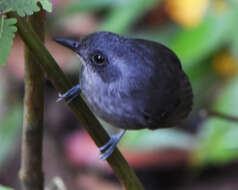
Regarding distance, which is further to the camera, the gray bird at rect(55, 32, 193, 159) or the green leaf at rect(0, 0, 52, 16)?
the gray bird at rect(55, 32, 193, 159)

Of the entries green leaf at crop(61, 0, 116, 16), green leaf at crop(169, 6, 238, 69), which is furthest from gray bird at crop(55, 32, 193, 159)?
green leaf at crop(61, 0, 116, 16)

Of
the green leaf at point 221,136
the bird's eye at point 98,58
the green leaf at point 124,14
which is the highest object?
the green leaf at point 124,14

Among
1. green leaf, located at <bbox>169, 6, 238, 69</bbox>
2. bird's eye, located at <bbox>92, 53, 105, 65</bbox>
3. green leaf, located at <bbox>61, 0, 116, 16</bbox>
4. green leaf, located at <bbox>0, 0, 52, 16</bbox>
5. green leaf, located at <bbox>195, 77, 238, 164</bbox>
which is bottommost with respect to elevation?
green leaf, located at <bbox>195, 77, 238, 164</bbox>

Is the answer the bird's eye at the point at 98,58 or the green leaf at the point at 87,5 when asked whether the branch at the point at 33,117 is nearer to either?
the bird's eye at the point at 98,58

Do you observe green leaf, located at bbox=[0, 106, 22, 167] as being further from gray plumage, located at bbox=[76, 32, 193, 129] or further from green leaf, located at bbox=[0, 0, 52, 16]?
green leaf, located at bbox=[0, 0, 52, 16]

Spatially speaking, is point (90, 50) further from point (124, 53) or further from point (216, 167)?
point (216, 167)

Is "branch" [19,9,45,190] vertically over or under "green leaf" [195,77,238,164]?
over

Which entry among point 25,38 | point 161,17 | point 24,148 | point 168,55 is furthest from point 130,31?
point 25,38

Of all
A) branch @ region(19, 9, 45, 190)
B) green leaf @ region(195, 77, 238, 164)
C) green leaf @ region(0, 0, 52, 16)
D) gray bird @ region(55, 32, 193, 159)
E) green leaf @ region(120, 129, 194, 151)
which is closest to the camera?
green leaf @ region(0, 0, 52, 16)

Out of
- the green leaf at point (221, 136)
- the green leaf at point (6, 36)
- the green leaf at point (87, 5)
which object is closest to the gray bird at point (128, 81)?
the green leaf at point (6, 36)
